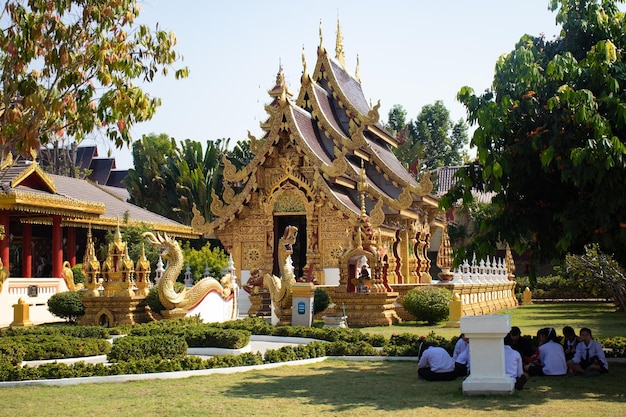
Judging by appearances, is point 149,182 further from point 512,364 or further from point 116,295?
point 512,364

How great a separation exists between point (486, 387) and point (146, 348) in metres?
5.50

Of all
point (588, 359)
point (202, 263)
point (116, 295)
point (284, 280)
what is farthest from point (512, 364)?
point (202, 263)

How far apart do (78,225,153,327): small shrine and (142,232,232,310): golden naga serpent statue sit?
2.91 ft

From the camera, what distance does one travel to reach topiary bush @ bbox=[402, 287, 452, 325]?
20656 mm

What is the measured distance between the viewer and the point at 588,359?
432 inches

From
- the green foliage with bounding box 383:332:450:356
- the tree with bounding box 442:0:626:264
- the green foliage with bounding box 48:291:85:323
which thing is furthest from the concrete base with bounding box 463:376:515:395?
the green foliage with bounding box 48:291:85:323

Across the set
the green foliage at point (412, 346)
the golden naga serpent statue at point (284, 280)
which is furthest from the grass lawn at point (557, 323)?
the green foliage at point (412, 346)

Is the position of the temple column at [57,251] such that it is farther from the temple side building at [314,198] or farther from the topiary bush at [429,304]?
the topiary bush at [429,304]

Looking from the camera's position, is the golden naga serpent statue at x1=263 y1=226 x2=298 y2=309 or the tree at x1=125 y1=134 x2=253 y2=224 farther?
the tree at x1=125 y1=134 x2=253 y2=224

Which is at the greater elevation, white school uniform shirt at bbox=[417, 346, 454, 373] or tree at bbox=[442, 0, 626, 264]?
tree at bbox=[442, 0, 626, 264]

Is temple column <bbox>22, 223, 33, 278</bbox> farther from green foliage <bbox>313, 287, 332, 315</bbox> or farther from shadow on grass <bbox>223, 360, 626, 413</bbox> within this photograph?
shadow on grass <bbox>223, 360, 626, 413</bbox>

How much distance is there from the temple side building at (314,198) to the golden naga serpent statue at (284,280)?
3.32m

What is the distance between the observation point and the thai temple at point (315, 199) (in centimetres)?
2562

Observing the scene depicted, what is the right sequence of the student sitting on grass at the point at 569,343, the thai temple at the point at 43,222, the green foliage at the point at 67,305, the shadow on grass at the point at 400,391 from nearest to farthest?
the shadow on grass at the point at 400,391, the student sitting on grass at the point at 569,343, the green foliage at the point at 67,305, the thai temple at the point at 43,222
